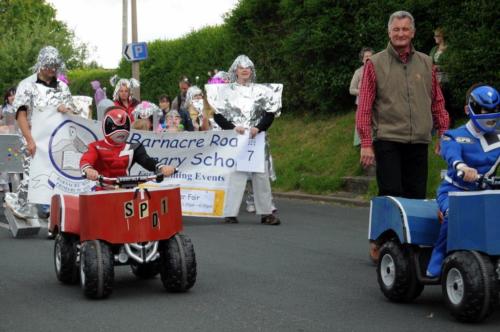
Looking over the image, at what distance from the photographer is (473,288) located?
6555mm

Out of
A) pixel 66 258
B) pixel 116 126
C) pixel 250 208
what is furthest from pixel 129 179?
pixel 250 208

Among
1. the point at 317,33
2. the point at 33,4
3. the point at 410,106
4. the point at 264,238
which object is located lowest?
the point at 264,238

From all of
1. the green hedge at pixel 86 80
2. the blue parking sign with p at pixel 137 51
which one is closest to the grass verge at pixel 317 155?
the blue parking sign with p at pixel 137 51

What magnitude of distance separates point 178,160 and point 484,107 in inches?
308

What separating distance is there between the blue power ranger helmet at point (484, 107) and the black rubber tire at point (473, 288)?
0.96 m

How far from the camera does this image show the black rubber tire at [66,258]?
8.65 metres

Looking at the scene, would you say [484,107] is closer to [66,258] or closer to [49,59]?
[66,258]

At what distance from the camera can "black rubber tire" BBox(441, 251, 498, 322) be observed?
655 cm

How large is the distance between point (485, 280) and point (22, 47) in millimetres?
49025

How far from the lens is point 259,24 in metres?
24.8

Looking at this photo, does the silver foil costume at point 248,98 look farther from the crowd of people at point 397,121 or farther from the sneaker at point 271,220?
the sneaker at point 271,220

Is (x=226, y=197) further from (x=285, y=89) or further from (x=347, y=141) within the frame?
(x=285, y=89)

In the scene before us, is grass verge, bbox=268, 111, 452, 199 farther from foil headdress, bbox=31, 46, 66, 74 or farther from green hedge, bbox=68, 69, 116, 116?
green hedge, bbox=68, 69, 116, 116

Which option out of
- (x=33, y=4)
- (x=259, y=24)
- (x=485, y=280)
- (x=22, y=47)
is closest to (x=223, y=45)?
(x=259, y=24)
